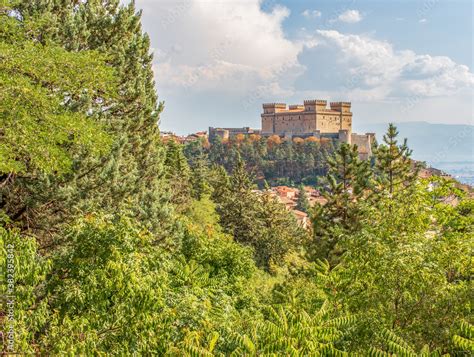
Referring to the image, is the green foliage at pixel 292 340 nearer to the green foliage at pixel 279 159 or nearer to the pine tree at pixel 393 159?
the pine tree at pixel 393 159

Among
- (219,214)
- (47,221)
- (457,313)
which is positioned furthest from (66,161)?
(219,214)

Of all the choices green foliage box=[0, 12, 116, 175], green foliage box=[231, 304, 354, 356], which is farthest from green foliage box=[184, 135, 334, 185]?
green foliage box=[231, 304, 354, 356]

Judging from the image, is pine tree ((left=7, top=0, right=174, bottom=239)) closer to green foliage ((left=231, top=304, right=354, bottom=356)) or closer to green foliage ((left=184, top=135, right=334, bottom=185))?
green foliage ((left=231, top=304, right=354, bottom=356))

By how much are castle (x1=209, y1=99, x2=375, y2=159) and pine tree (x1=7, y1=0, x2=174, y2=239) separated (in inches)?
3840

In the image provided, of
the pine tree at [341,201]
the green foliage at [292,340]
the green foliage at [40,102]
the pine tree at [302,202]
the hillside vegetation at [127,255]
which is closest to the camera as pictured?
the green foliage at [292,340]

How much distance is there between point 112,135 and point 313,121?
368 feet

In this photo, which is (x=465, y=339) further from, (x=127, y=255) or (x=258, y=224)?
(x=258, y=224)

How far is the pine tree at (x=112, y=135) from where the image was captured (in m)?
11.2

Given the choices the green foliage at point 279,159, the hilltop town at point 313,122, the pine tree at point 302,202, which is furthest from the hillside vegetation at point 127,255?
the hilltop town at point 313,122

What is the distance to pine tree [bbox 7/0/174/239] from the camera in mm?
11227

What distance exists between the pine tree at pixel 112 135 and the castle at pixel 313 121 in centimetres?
9754

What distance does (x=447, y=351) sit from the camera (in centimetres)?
684

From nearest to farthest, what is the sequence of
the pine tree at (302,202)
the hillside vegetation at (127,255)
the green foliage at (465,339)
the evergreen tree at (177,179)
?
the green foliage at (465,339), the hillside vegetation at (127,255), the evergreen tree at (177,179), the pine tree at (302,202)

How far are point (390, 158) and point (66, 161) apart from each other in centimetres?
1920
